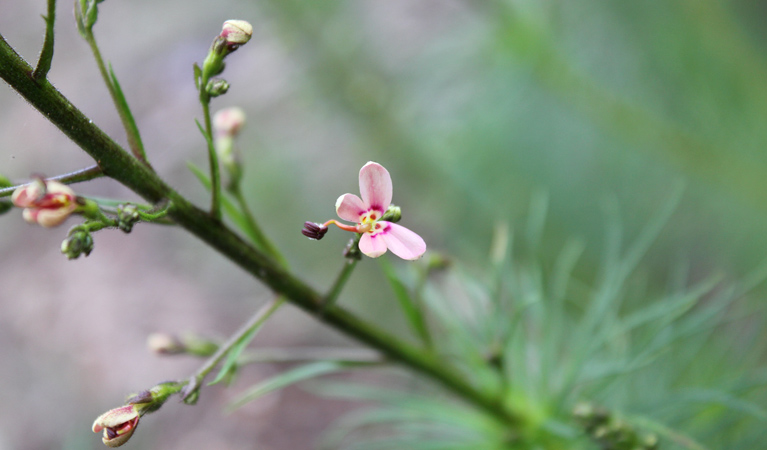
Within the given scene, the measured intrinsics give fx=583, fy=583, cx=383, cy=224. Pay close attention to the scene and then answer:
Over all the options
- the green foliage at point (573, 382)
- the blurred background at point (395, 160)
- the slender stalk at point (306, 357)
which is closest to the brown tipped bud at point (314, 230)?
the slender stalk at point (306, 357)

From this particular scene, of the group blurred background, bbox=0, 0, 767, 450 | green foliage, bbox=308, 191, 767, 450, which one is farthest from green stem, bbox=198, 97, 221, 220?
blurred background, bbox=0, 0, 767, 450

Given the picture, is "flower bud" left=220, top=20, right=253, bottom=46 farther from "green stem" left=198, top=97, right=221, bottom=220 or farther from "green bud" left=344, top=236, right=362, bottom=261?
"green bud" left=344, top=236, right=362, bottom=261

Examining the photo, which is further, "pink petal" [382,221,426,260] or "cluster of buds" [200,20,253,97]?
"cluster of buds" [200,20,253,97]

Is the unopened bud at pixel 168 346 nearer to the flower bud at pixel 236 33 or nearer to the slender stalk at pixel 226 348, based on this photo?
the slender stalk at pixel 226 348

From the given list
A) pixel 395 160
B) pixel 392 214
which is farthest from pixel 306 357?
pixel 395 160

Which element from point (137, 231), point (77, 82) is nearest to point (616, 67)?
point (137, 231)

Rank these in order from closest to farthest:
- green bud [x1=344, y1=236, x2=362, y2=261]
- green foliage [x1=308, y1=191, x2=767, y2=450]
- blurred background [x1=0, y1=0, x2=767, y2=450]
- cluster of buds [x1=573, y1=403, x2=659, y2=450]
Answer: green bud [x1=344, y1=236, x2=362, y2=261]
cluster of buds [x1=573, y1=403, x2=659, y2=450]
green foliage [x1=308, y1=191, x2=767, y2=450]
blurred background [x1=0, y1=0, x2=767, y2=450]

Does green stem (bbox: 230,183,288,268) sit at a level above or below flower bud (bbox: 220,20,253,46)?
below

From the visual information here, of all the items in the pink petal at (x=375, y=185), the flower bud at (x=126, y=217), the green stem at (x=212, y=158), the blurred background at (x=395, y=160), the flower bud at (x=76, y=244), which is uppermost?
the blurred background at (x=395, y=160)
